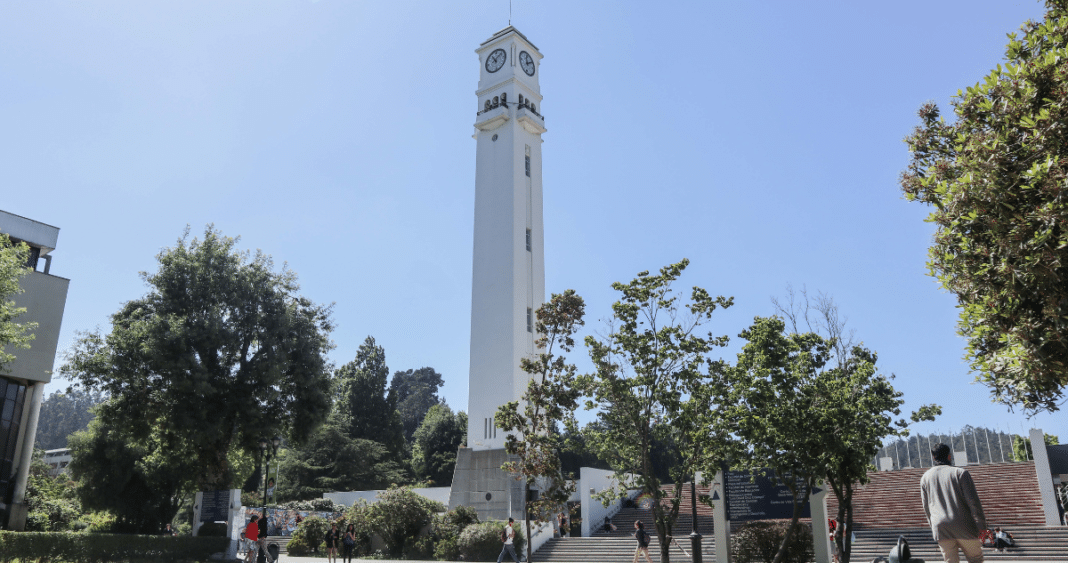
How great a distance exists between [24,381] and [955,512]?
34243 mm

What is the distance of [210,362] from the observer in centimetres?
2530

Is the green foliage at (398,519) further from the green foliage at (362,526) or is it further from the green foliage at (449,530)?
the green foliage at (449,530)

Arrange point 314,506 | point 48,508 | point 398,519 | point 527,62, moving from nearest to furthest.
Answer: point 398,519, point 48,508, point 314,506, point 527,62

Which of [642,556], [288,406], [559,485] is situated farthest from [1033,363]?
[288,406]

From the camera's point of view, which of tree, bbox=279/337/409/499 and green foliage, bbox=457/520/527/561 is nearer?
green foliage, bbox=457/520/527/561

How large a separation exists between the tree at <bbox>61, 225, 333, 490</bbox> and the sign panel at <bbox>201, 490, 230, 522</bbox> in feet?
5.84

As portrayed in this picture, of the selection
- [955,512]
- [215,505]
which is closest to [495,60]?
[215,505]

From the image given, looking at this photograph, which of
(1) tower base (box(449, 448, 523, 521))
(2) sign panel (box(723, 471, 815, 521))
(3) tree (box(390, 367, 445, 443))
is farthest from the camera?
(3) tree (box(390, 367, 445, 443))

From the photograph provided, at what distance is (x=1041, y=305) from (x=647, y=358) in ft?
35.0

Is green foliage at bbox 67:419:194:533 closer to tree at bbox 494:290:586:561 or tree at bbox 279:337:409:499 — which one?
tree at bbox 279:337:409:499

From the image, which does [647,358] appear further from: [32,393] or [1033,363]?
[32,393]

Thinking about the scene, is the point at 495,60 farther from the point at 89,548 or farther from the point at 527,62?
the point at 89,548

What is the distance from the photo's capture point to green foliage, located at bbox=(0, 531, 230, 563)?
67.3 ft

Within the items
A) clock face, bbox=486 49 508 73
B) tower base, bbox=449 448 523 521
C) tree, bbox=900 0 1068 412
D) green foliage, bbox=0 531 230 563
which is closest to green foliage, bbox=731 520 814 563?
tree, bbox=900 0 1068 412
